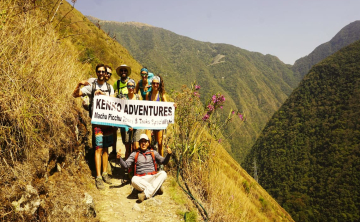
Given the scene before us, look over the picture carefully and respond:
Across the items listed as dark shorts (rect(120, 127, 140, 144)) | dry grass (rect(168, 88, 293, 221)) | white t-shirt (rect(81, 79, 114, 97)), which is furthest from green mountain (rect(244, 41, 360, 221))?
white t-shirt (rect(81, 79, 114, 97))

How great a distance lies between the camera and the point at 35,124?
101 inches

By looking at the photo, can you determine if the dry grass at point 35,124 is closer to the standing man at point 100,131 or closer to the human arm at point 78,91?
the human arm at point 78,91

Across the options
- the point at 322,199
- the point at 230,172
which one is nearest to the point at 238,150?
the point at 322,199

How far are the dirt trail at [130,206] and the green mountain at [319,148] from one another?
8257 centimetres

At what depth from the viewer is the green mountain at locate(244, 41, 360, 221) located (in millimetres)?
74625

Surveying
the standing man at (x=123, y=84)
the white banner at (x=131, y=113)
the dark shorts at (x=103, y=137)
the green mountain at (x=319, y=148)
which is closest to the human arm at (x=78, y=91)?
the white banner at (x=131, y=113)

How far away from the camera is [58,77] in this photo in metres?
3.38

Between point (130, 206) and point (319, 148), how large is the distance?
123 meters

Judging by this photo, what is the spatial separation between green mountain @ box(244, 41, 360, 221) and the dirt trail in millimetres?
82575

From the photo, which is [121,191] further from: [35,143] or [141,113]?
[35,143]

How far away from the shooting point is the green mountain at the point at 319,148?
245 ft

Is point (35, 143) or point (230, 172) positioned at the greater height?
point (35, 143)

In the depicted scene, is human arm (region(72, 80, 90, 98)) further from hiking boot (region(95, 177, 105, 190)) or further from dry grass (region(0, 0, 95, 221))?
hiking boot (region(95, 177, 105, 190))

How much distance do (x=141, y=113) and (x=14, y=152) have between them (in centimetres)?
205
